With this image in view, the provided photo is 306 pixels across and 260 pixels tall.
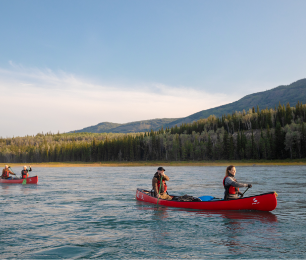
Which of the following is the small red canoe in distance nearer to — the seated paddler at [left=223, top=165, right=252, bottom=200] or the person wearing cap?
the seated paddler at [left=223, top=165, right=252, bottom=200]

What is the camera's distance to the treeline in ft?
372

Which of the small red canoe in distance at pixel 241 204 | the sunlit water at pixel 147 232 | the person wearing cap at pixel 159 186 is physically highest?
the person wearing cap at pixel 159 186

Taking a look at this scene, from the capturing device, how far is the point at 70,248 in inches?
444

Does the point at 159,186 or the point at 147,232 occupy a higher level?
the point at 159,186

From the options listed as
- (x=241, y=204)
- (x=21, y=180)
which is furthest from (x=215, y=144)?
(x=241, y=204)

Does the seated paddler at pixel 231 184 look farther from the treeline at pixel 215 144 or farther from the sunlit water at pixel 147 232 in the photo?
the treeline at pixel 215 144

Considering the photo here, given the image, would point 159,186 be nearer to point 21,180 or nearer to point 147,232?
point 147,232

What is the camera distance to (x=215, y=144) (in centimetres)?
12850

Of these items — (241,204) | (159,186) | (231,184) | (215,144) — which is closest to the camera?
(231,184)

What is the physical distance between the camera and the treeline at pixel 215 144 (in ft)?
372

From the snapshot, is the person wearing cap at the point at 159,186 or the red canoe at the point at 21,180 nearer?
the person wearing cap at the point at 159,186

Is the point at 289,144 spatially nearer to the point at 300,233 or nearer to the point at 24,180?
the point at 24,180

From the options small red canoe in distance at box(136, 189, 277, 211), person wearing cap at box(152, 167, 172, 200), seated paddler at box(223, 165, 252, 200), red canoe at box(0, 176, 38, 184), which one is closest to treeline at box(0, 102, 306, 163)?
red canoe at box(0, 176, 38, 184)

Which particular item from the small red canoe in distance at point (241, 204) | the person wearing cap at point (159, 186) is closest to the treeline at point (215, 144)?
the person wearing cap at point (159, 186)
